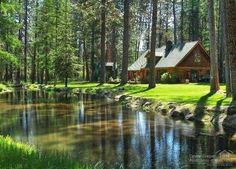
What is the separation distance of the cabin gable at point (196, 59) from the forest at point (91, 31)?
7.57 feet

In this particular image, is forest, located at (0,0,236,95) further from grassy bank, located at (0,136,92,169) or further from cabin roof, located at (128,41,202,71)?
grassy bank, located at (0,136,92,169)

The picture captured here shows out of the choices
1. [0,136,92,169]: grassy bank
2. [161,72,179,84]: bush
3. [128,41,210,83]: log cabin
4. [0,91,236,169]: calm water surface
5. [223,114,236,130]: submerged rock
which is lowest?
[0,91,236,169]: calm water surface

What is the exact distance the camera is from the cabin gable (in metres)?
60.3

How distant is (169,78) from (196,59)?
7647 millimetres

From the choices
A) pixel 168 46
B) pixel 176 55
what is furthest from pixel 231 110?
pixel 168 46

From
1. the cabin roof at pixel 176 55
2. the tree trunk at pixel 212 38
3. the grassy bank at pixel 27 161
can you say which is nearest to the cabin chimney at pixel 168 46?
the cabin roof at pixel 176 55

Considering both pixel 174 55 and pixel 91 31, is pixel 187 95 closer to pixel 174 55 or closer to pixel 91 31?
pixel 174 55

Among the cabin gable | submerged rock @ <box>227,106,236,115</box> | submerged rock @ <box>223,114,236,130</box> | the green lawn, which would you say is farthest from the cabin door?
submerged rock @ <box>223,114,236,130</box>

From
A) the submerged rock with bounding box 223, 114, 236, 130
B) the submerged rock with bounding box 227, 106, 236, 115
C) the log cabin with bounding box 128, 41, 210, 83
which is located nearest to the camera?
the submerged rock with bounding box 223, 114, 236, 130

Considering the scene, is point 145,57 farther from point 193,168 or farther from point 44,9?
point 193,168

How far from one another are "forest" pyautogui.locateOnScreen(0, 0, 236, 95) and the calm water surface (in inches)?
218

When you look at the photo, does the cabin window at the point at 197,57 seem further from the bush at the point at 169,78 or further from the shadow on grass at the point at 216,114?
the shadow on grass at the point at 216,114

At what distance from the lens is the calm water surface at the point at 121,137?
41.0ft

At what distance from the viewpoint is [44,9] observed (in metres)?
70.2
